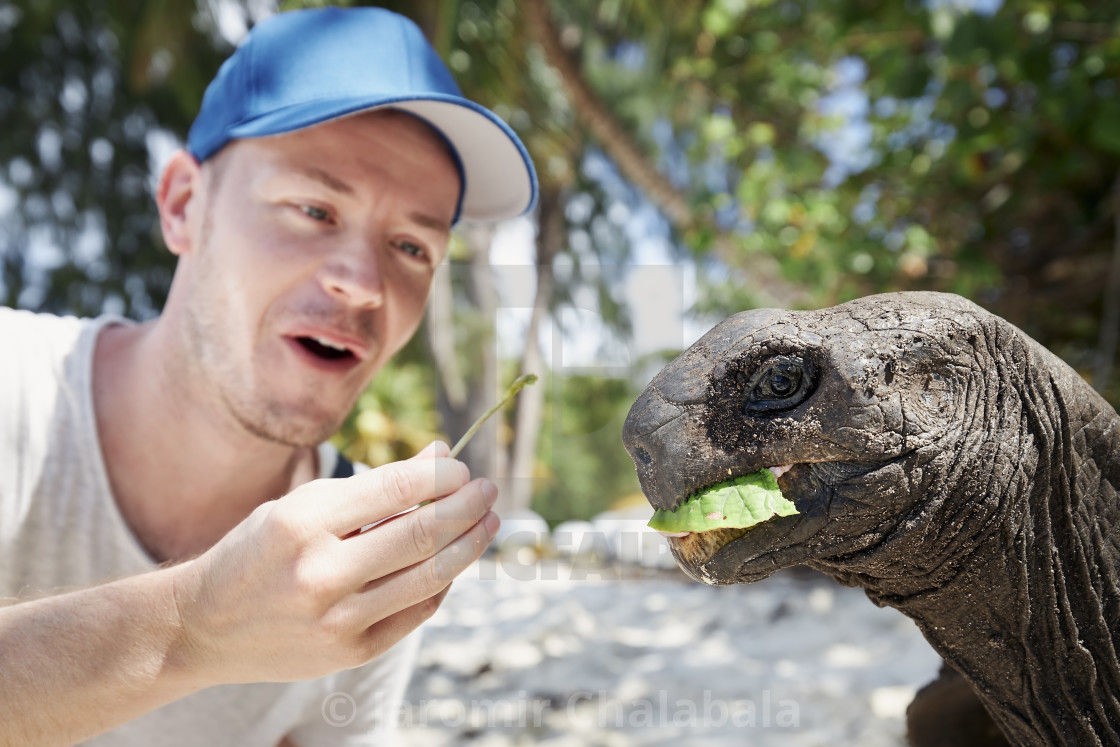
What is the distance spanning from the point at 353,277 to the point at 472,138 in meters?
0.48

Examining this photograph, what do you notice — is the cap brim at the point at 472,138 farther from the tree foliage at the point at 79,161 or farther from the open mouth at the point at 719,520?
the tree foliage at the point at 79,161

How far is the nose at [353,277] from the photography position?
4.74ft

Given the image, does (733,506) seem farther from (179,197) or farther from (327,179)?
(179,197)

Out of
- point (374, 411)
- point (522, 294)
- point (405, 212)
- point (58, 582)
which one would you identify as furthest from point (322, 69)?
point (374, 411)

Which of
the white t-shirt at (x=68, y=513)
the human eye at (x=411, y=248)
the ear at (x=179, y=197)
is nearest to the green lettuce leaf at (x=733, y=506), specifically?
the human eye at (x=411, y=248)

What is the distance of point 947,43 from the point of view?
2.54m

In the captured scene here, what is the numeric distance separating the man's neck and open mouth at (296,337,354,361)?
0.23 meters

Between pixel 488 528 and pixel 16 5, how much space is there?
11988 mm

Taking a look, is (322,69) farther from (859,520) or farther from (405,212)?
(859,520)

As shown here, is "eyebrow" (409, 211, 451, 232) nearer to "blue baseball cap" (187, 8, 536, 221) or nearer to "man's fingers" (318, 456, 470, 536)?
"blue baseball cap" (187, 8, 536, 221)

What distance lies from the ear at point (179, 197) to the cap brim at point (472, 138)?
20 centimetres

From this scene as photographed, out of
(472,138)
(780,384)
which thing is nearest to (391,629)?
(780,384)

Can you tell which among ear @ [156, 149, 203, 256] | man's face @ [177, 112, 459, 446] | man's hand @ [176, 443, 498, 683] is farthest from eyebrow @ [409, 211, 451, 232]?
man's hand @ [176, 443, 498, 683]

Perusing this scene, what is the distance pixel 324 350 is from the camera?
1.58 meters
